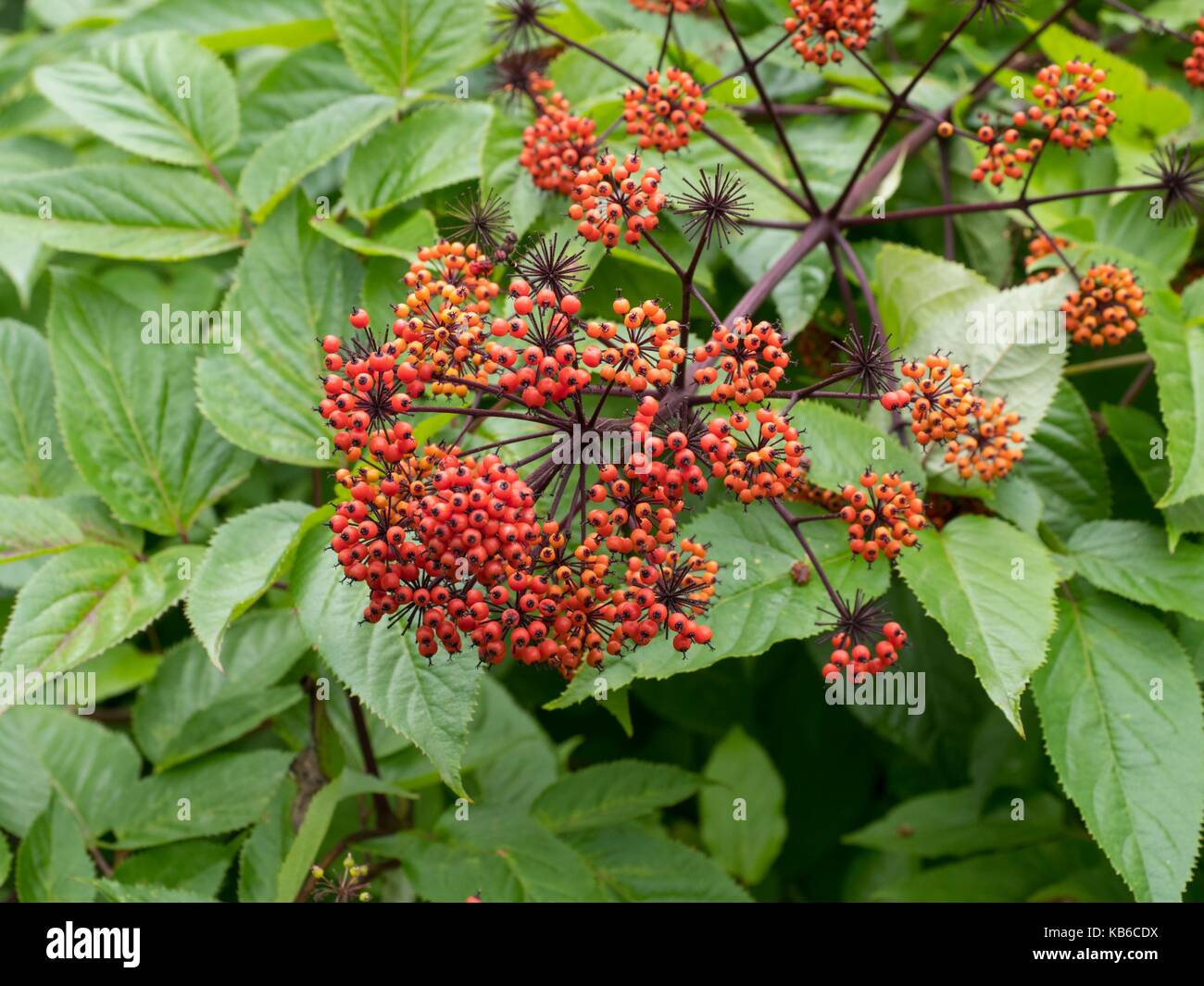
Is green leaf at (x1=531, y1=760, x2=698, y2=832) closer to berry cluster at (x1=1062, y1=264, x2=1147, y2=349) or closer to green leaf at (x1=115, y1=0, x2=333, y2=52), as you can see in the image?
berry cluster at (x1=1062, y1=264, x2=1147, y2=349)

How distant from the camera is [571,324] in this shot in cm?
142

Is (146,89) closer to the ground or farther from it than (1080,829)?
farther from it

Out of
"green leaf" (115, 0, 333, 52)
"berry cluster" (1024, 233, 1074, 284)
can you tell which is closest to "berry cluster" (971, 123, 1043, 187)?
"berry cluster" (1024, 233, 1074, 284)

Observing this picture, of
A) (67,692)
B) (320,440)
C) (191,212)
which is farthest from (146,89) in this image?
(67,692)

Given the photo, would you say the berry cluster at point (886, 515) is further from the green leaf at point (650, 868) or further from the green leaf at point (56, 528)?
the green leaf at point (56, 528)

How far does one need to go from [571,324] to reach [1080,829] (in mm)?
1834

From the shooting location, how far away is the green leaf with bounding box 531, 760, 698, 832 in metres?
2.20

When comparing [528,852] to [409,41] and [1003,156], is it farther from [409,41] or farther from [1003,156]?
[409,41]

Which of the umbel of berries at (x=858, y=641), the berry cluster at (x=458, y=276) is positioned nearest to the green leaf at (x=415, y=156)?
the berry cluster at (x=458, y=276)

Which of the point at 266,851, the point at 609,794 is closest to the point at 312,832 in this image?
the point at 266,851

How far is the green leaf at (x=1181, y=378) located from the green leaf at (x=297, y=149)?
1582mm

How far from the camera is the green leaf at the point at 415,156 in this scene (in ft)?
7.09
